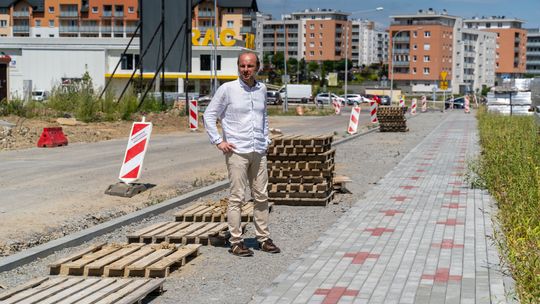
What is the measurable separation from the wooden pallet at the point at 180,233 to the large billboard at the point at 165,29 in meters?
27.3

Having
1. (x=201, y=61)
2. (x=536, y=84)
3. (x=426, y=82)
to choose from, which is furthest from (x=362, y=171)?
(x=426, y=82)

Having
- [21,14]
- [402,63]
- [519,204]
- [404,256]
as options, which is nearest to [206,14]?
[21,14]

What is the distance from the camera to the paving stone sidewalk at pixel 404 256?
6.39 m

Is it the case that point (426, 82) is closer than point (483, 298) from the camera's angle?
No

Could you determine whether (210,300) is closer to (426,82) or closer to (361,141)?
(361,141)

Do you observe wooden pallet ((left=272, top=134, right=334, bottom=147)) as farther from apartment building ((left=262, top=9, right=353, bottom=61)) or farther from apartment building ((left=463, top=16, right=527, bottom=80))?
apartment building ((left=463, top=16, right=527, bottom=80))

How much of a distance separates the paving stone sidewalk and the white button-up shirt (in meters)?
1.22

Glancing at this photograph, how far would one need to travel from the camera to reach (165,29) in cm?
3634

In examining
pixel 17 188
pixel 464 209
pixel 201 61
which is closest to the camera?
pixel 464 209

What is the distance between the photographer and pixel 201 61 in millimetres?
82312

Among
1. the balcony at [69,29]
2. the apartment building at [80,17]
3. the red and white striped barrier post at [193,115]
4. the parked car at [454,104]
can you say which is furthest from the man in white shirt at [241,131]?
the balcony at [69,29]

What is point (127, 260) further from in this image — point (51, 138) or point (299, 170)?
point (51, 138)

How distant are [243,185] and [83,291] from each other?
234cm

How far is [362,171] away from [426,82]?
131 m
